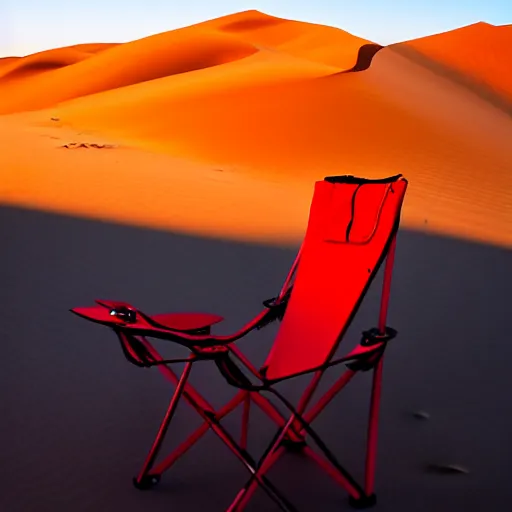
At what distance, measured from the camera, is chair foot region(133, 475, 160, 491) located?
256 cm

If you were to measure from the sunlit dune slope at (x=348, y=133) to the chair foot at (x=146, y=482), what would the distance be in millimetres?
5564

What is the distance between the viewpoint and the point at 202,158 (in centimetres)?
1200

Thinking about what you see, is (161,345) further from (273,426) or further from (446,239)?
(446,239)

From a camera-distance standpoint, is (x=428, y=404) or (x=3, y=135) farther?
(x=3, y=135)

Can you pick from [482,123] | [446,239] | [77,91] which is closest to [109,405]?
[446,239]

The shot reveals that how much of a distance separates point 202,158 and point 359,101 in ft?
15.2

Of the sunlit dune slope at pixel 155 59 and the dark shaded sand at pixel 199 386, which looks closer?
the dark shaded sand at pixel 199 386

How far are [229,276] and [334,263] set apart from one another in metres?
2.37

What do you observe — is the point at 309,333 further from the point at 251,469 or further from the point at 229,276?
the point at 229,276

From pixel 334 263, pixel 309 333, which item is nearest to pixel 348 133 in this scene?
pixel 334 263

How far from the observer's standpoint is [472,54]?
24141 mm

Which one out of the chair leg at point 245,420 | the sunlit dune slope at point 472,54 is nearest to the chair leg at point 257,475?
the chair leg at point 245,420

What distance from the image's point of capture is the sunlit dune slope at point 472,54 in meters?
22.4

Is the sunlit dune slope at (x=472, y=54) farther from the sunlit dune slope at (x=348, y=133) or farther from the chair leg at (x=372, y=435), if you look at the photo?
the chair leg at (x=372, y=435)
